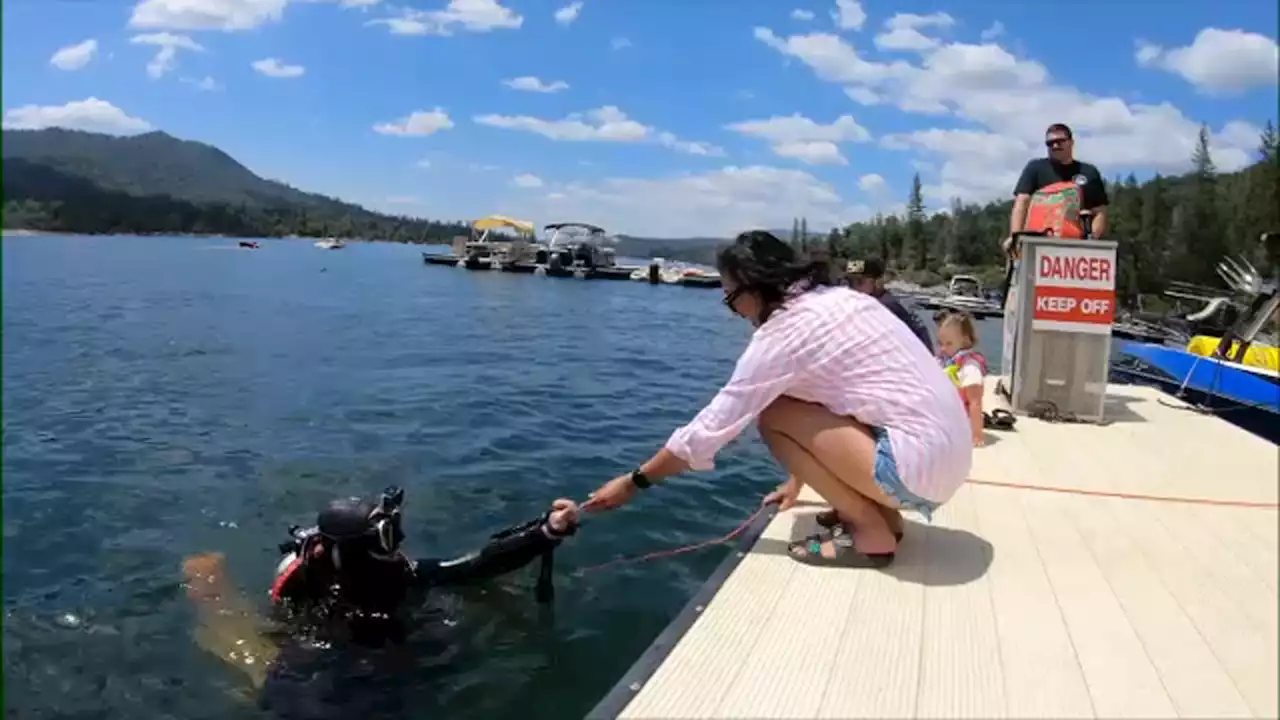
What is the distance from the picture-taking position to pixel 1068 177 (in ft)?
24.4

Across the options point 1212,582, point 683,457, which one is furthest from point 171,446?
point 1212,582

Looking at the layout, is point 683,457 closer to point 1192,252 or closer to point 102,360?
point 102,360

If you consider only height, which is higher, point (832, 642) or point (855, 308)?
point (855, 308)

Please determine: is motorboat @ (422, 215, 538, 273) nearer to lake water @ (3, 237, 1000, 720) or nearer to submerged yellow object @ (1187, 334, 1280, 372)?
lake water @ (3, 237, 1000, 720)

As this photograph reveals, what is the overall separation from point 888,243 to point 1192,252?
65611mm

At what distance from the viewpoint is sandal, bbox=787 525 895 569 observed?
12.2 ft

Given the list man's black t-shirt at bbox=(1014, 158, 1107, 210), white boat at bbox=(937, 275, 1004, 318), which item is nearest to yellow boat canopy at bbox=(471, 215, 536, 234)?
white boat at bbox=(937, 275, 1004, 318)

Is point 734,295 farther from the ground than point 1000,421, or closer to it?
farther from the ground

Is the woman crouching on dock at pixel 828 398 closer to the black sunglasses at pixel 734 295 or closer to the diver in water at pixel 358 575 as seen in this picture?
the black sunglasses at pixel 734 295

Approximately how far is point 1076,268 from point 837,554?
4.39 m

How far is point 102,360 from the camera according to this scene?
1711cm

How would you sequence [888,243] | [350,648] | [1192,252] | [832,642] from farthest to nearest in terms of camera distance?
[888,243] → [1192,252] → [350,648] → [832,642]

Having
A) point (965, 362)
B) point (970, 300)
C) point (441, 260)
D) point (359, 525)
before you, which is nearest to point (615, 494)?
point (359, 525)

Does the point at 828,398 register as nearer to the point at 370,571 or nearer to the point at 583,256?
the point at 370,571
